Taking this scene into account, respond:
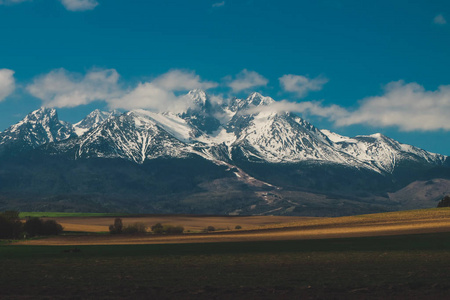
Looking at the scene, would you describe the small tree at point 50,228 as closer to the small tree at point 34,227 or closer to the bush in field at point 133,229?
the small tree at point 34,227

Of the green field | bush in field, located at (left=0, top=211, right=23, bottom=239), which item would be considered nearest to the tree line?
Answer: bush in field, located at (left=0, top=211, right=23, bottom=239)

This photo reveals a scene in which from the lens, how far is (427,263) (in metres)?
55.6

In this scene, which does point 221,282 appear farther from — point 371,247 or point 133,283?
point 371,247

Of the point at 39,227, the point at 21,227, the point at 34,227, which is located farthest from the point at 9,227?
the point at 39,227

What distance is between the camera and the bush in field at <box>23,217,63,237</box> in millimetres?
→ 163375

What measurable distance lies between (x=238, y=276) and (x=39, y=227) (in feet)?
427

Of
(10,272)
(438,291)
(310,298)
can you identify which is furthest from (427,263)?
(10,272)

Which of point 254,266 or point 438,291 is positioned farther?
point 254,266

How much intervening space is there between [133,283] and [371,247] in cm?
4432

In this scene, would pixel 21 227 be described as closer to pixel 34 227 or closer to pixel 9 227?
pixel 9 227

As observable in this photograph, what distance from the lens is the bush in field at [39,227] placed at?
536 feet

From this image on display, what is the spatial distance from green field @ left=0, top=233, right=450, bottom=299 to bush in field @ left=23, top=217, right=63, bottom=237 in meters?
97.3

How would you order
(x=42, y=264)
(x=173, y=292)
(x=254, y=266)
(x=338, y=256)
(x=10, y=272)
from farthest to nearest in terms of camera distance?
(x=338, y=256) → (x=42, y=264) → (x=254, y=266) → (x=10, y=272) → (x=173, y=292)

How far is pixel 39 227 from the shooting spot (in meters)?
166
